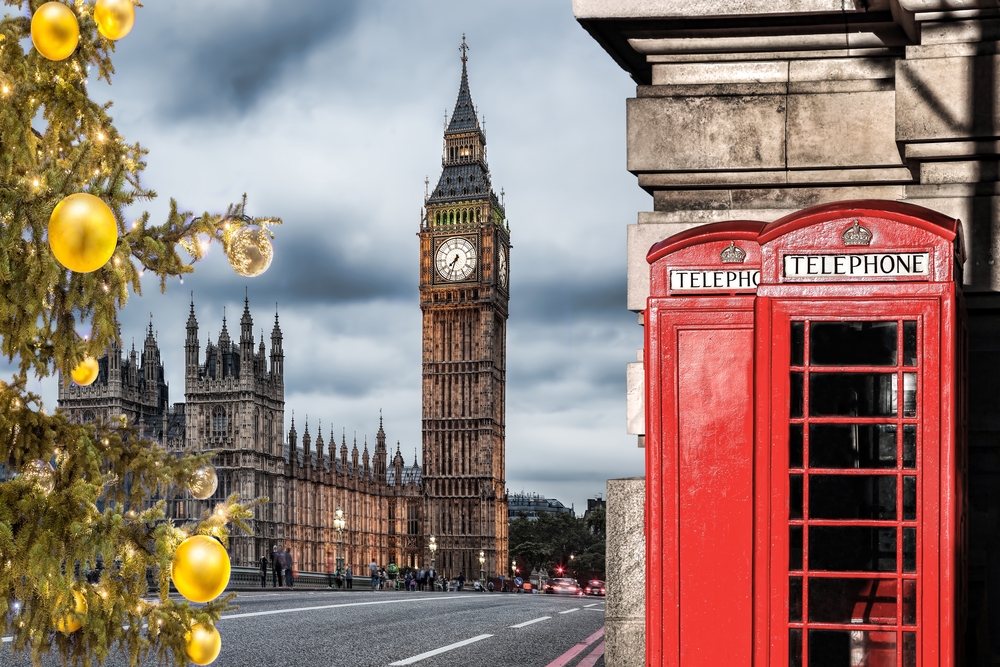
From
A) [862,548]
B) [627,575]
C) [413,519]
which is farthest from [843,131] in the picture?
[413,519]

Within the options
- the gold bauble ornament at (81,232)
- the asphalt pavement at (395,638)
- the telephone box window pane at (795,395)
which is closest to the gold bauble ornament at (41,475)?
the gold bauble ornament at (81,232)

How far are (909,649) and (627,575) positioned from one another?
1822 millimetres

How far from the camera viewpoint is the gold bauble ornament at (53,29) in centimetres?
426

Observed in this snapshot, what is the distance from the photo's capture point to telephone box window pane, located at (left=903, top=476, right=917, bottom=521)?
4809 millimetres

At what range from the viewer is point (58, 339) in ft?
15.3

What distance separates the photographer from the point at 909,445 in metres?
4.82

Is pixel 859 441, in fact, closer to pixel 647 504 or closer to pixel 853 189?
pixel 647 504

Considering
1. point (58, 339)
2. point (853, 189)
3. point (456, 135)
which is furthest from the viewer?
point (456, 135)

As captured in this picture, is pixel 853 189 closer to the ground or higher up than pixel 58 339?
higher up

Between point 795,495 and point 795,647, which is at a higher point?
point 795,495

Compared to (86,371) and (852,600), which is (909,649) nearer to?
(852,600)

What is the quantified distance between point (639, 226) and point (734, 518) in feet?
6.71

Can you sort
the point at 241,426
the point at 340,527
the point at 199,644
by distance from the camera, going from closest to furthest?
1. the point at 199,644
2. the point at 340,527
3. the point at 241,426

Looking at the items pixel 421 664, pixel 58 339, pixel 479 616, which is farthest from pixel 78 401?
pixel 58 339
